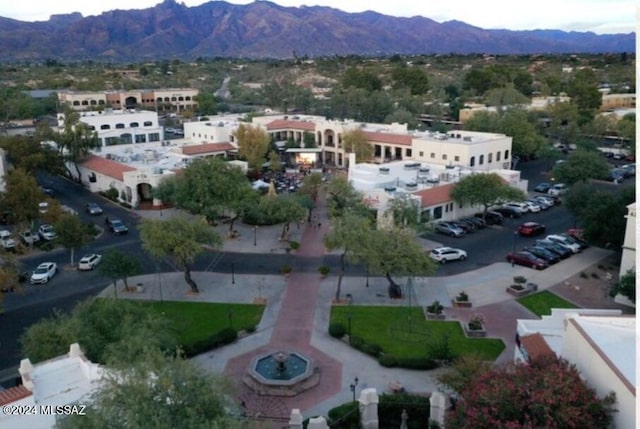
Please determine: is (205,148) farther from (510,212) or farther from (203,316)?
(203,316)

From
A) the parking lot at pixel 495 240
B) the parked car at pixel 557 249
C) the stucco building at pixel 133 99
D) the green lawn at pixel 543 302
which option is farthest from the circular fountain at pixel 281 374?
the stucco building at pixel 133 99

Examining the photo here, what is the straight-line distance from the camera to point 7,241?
3738 cm

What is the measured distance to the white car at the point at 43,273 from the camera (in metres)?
31.2

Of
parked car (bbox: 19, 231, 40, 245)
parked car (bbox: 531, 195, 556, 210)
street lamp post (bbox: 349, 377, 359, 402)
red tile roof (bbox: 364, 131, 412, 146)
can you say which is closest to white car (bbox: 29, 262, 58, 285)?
parked car (bbox: 19, 231, 40, 245)

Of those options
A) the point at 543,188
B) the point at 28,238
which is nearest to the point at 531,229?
the point at 543,188

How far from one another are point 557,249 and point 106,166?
1555 inches

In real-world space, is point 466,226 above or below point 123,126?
below

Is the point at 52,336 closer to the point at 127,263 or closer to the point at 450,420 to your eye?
the point at 127,263

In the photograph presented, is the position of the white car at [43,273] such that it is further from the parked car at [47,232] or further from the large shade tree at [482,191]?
the large shade tree at [482,191]

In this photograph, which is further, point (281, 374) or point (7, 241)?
point (7, 241)

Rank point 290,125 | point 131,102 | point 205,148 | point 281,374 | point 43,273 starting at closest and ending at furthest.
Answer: point 281,374 < point 43,273 < point 205,148 < point 290,125 < point 131,102

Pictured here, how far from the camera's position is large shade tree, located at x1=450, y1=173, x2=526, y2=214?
134 feet

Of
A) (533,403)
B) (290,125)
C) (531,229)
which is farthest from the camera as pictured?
(290,125)

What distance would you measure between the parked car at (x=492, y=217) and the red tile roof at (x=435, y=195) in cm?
337
